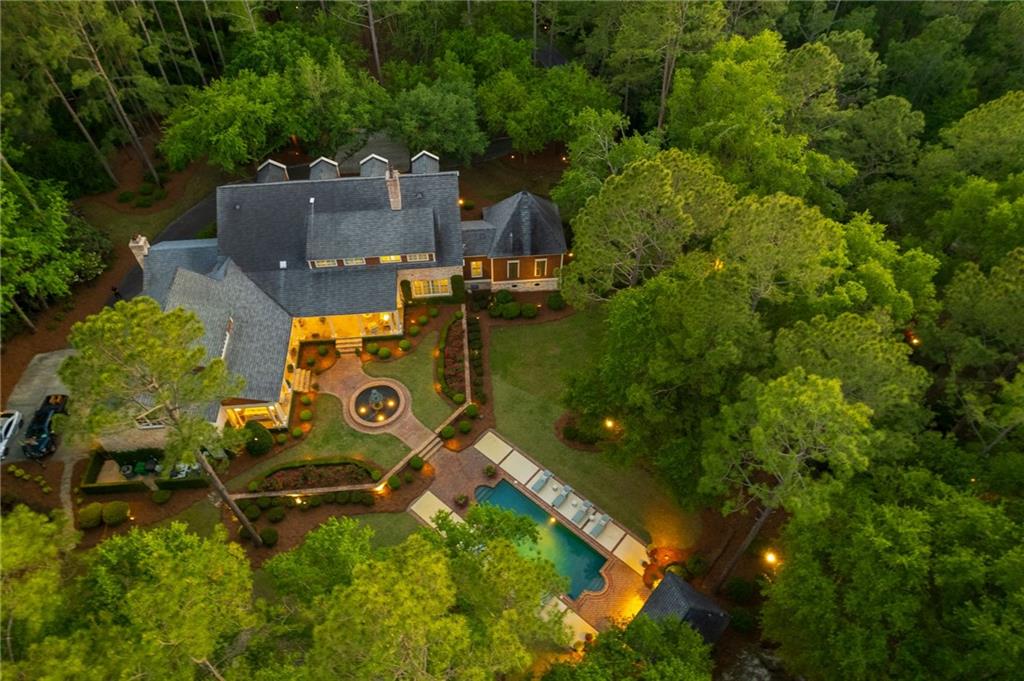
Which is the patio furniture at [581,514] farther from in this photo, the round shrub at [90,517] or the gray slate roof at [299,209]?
the round shrub at [90,517]

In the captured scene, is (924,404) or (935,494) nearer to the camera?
(935,494)

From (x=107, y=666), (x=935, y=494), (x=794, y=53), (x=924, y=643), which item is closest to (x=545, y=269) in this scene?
(x=794, y=53)

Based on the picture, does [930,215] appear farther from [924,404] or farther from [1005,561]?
[1005,561]

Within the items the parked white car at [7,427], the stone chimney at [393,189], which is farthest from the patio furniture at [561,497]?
the parked white car at [7,427]

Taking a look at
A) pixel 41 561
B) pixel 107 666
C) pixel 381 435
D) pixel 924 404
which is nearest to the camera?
pixel 107 666

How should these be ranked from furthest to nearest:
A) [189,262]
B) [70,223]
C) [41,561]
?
[70,223] < [189,262] < [41,561]

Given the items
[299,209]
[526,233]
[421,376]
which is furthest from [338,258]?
[526,233]

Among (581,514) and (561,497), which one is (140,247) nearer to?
(561,497)

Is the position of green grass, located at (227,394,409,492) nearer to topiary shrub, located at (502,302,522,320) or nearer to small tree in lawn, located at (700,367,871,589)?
topiary shrub, located at (502,302,522,320)
